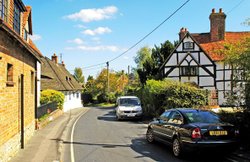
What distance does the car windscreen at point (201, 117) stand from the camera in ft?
32.1

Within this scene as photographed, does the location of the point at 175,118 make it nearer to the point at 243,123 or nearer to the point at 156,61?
the point at 243,123

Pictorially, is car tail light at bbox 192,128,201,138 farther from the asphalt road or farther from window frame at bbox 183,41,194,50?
window frame at bbox 183,41,194,50

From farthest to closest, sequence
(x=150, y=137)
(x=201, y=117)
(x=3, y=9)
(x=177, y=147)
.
Answer: (x=150, y=137) → (x=3, y=9) → (x=201, y=117) → (x=177, y=147)

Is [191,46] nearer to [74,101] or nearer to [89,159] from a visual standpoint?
[74,101]

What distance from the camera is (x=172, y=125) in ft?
34.5

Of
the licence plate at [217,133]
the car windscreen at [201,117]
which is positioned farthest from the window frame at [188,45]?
the licence plate at [217,133]

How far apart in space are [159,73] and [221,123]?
29561mm

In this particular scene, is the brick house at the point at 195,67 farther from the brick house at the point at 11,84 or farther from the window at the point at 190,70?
the brick house at the point at 11,84

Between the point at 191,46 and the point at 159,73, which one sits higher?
the point at 191,46

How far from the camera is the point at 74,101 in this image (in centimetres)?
4866

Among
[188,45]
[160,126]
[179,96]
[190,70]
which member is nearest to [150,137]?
[160,126]

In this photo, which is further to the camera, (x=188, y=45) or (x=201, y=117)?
(x=188, y=45)

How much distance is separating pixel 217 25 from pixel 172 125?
34.0 m

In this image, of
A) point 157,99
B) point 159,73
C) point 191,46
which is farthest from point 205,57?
point 157,99
